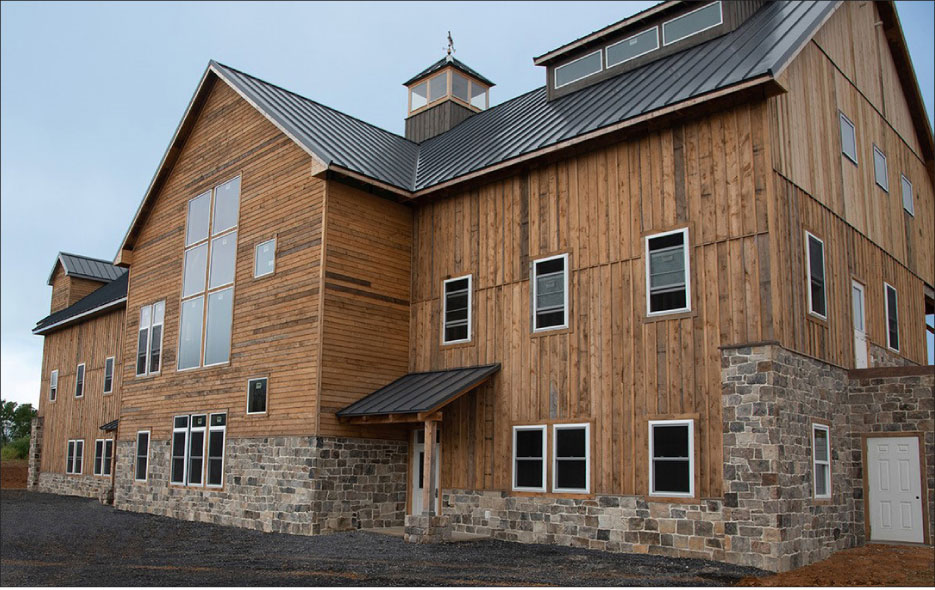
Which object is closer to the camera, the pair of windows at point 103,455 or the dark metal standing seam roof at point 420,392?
the dark metal standing seam roof at point 420,392

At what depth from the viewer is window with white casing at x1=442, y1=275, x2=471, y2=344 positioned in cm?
1669

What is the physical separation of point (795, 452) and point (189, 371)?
1458 centimetres

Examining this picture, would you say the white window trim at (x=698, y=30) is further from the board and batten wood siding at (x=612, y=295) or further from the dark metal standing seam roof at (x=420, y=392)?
the dark metal standing seam roof at (x=420, y=392)

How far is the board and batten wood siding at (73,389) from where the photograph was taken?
28828 mm

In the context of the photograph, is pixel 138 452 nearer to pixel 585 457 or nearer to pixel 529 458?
pixel 529 458

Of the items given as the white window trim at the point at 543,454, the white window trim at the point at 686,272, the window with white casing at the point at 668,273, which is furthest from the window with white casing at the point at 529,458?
the window with white casing at the point at 668,273

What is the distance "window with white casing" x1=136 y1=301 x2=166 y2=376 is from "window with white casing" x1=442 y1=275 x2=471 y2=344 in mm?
9159

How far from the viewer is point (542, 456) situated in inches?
573

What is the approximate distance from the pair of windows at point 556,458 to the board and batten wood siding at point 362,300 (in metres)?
3.51

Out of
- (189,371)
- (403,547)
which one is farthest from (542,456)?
(189,371)

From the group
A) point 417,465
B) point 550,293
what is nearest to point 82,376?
point 417,465

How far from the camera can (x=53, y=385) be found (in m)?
33.8

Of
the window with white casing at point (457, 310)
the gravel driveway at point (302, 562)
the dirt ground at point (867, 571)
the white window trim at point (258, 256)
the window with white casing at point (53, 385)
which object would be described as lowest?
the gravel driveway at point (302, 562)

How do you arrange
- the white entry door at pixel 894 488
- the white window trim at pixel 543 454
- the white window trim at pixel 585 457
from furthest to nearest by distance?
1. the white window trim at pixel 543 454
2. the white window trim at pixel 585 457
3. the white entry door at pixel 894 488
